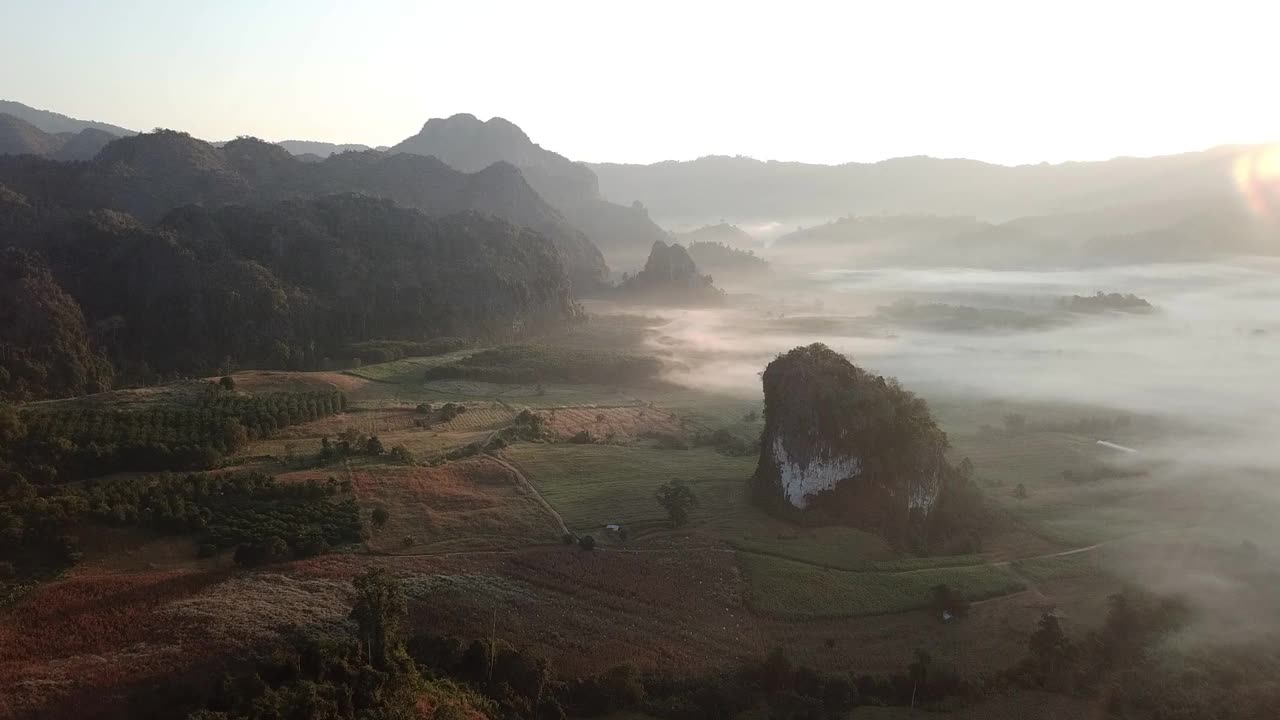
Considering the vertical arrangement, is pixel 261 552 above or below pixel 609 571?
above

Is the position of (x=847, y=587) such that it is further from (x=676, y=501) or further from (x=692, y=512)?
(x=676, y=501)

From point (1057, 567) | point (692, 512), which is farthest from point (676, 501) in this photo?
point (1057, 567)

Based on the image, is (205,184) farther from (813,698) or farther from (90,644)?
(813,698)

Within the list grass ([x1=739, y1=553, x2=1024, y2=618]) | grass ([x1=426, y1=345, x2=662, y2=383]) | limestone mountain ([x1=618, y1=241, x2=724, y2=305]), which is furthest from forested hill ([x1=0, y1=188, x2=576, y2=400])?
grass ([x1=739, y1=553, x2=1024, y2=618])

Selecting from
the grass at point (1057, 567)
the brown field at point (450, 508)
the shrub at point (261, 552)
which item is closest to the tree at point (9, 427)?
the brown field at point (450, 508)

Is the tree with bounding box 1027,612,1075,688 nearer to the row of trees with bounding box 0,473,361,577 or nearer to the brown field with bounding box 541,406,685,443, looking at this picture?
the row of trees with bounding box 0,473,361,577
